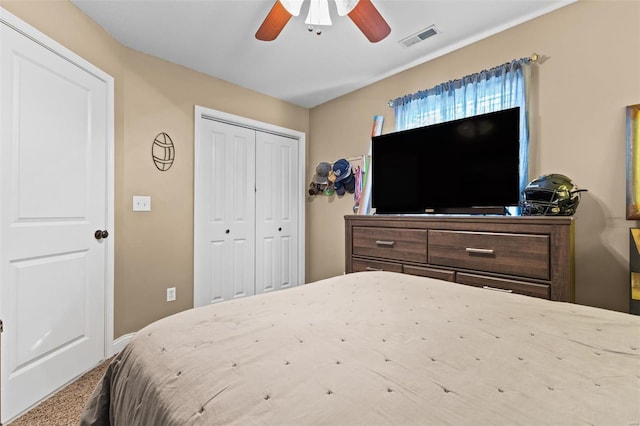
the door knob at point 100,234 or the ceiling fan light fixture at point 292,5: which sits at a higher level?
the ceiling fan light fixture at point 292,5

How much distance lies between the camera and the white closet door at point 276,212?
11.8ft

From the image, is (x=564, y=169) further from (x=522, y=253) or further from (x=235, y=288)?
(x=235, y=288)

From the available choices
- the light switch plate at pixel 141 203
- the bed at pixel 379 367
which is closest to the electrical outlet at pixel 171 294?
the light switch plate at pixel 141 203

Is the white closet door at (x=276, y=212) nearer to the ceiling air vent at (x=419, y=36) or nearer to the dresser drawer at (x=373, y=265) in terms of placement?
the dresser drawer at (x=373, y=265)

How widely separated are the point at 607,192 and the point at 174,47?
3.39m

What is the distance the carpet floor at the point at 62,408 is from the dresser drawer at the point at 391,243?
2.13 metres

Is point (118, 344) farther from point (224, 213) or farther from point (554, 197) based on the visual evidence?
point (554, 197)

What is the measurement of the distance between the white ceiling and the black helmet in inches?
50.7

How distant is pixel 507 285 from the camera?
73.9 inches

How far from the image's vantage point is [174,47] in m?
2.61

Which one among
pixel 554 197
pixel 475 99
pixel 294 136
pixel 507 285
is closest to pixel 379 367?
pixel 507 285

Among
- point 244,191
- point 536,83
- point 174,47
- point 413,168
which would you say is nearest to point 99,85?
point 174,47

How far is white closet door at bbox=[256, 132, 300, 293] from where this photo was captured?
361 cm

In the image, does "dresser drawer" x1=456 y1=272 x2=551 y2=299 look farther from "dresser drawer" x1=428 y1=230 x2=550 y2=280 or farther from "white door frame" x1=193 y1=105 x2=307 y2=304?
"white door frame" x1=193 y1=105 x2=307 y2=304
